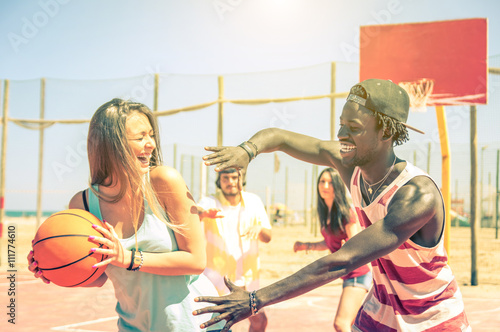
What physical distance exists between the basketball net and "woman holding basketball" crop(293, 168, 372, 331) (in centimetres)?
395

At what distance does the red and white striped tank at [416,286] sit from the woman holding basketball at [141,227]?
0.84 m

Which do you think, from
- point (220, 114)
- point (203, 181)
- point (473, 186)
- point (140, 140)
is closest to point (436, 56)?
point (473, 186)

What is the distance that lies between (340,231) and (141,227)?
336 centimetres

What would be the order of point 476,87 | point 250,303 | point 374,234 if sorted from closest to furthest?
point 250,303 → point 374,234 → point 476,87

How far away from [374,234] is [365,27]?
27.3 feet

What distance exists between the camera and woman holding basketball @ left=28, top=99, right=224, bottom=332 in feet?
8.01

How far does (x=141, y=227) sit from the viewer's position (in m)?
2.53

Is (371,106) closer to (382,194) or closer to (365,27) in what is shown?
(382,194)

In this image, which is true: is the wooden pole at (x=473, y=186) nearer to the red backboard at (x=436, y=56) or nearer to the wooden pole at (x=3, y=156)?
the red backboard at (x=436, y=56)

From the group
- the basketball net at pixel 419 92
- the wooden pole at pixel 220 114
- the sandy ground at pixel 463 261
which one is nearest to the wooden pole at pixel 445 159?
the basketball net at pixel 419 92

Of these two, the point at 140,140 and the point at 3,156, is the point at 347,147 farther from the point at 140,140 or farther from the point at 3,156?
the point at 3,156

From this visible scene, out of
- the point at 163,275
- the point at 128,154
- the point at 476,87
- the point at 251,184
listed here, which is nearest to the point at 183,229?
the point at 163,275

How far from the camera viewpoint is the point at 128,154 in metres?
2.52

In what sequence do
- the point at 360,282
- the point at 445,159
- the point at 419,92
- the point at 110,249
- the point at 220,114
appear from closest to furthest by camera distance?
1. the point at 110,249
2. the point at 360,282
3. the point at 445,159
4. the point at 419,92
5. the point at 220,114
